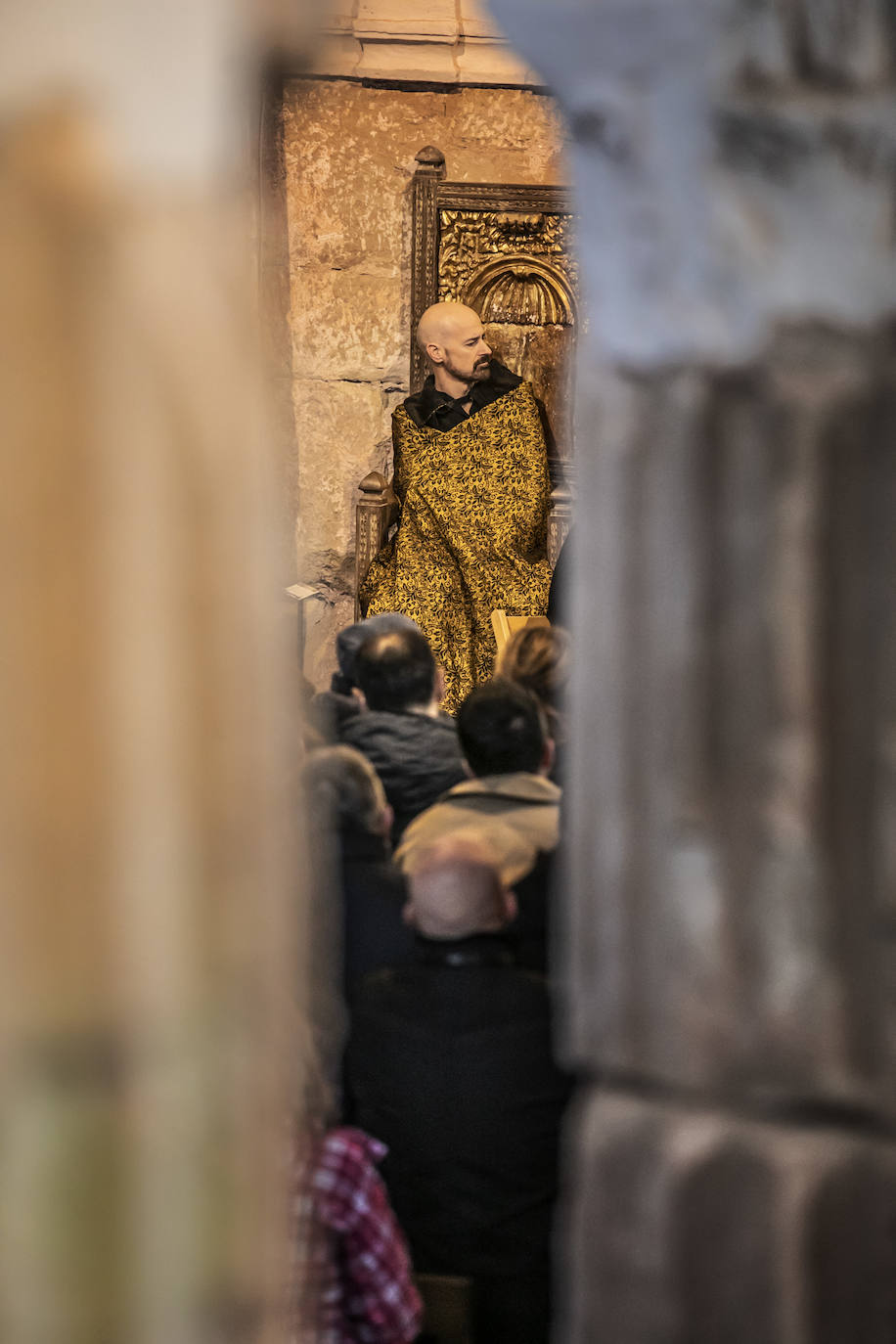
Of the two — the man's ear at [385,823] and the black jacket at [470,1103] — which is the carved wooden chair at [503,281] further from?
the black jacket at [470,1103]

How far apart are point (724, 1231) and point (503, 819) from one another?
1.00 metres

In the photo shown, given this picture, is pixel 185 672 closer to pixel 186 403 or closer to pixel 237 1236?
pixel 186 403

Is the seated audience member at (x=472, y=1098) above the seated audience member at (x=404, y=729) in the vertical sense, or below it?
below

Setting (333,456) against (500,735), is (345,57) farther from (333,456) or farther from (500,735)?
(500,735)

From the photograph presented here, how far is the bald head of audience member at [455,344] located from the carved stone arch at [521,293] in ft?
0.60

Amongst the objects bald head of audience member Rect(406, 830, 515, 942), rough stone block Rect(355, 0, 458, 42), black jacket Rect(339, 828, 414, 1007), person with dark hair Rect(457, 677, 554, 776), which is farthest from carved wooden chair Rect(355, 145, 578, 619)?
bald head of audience member Rect(406, 830, 515, 942)

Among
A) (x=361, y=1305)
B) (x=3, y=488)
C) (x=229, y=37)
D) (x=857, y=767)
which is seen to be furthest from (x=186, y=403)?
(x=361, y=1305)

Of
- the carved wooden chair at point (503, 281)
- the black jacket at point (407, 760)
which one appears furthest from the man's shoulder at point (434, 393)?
the black jacket at point (407, 760)

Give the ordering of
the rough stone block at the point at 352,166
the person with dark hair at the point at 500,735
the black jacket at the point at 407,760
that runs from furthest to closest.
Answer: the rough stone block at the point at 352,166 < the black jacket at the point at 407,760 < the person with dark hair at the point at 500,735

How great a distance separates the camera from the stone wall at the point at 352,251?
192 inches

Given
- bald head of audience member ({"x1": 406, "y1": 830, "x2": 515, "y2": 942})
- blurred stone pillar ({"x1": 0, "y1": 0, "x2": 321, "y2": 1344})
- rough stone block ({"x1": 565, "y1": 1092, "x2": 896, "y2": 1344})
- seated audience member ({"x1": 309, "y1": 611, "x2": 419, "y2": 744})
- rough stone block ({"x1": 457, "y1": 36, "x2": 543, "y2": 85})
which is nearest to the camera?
blurred stone pillar ({"x1": 0, "y1": 0, "x2": 321, "y2": 1344})

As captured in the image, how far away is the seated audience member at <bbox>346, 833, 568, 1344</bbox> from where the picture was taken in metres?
1.78

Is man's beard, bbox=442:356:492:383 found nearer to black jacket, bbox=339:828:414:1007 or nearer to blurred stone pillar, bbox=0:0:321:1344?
black jacket, bbox=339:828:414:1007

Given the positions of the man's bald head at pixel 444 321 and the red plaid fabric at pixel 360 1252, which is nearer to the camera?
the red plaid fabric at pixel 360 1252
